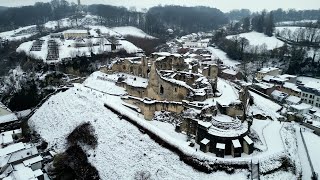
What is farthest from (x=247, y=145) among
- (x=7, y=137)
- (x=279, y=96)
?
(x=7, y=137)

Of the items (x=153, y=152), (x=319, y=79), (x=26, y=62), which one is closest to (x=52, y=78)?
(x=26, y=62)

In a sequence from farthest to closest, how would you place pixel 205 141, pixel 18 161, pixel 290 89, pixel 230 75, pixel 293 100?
1. pixel 230 75
2. pixel 290 89
3. pixel 293 100
4. pixel 18 161
5. pixel 205 141

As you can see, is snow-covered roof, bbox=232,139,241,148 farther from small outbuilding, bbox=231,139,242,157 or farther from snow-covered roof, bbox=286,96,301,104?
snow-covered roof, bbox=286,96,301,104

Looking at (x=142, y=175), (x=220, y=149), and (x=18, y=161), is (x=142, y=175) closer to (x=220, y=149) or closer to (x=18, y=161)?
(x=220, y=149)

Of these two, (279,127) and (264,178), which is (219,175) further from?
(279,127)

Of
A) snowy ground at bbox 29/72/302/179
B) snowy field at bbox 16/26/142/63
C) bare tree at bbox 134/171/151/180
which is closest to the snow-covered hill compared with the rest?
snowy field at bbox 16/26/142/63

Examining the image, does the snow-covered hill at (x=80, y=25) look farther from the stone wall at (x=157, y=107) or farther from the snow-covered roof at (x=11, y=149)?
the snow-covered roof at (x=11, y=149)
